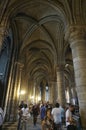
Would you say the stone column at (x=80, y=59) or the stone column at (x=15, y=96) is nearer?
the stone column at (x=80, y=59)

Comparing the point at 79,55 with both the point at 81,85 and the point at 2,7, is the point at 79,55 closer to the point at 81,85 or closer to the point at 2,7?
the point at 81,85

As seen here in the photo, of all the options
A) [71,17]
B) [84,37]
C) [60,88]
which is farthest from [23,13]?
[60,88]

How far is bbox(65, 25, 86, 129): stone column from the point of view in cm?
500

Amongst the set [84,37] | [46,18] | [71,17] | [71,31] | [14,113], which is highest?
A: [46,18]

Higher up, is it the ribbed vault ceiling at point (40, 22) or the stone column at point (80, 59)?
the ribbed vault ceiling at point (40, 22)

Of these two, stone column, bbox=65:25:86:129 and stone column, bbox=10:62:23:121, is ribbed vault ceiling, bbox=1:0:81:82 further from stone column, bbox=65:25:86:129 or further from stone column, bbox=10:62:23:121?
stone column, bbox=65:25:86:129

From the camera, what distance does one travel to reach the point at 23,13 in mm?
→ 9828

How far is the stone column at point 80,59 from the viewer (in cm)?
500

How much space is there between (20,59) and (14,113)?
4.83 meters

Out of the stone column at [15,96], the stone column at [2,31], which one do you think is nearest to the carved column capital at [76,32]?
the stone column at [2,31]

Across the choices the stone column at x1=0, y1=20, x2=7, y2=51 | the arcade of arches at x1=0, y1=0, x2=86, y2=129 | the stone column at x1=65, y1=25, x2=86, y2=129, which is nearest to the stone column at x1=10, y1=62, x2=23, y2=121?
the arcade of arches at x1=0, y1=0, x2=86, y2=129

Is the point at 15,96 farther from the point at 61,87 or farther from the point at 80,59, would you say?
the point at 80,59

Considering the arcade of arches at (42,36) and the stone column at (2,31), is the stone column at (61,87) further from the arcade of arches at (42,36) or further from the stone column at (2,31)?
the stone column at (2,31)

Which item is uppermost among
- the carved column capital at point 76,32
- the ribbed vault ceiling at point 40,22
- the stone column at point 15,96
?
the ribbed vault ceiling at point 40,22
